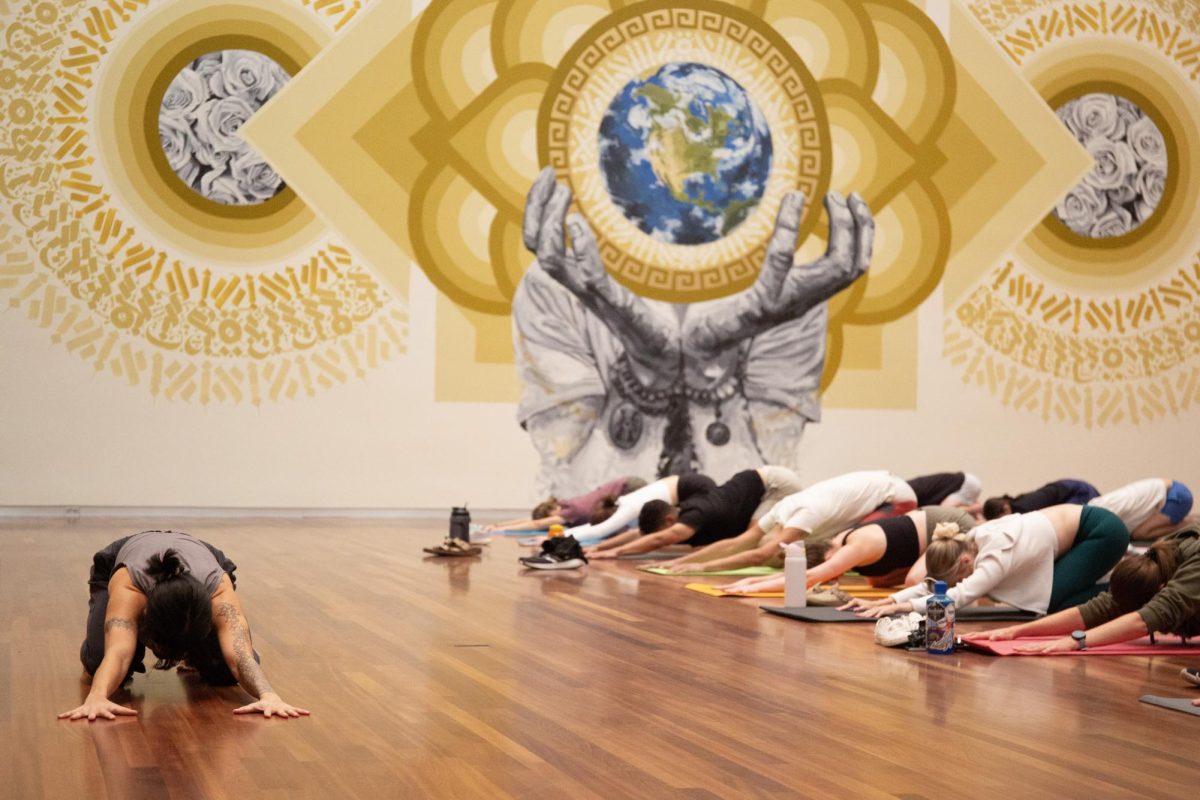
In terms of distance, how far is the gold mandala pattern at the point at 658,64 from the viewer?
35.3ft

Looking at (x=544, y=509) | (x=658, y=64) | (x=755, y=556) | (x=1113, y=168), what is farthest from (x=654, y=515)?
(x=1113, y=168)

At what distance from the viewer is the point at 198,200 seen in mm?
10008

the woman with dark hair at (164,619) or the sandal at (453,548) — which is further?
the sandal at (453,548)

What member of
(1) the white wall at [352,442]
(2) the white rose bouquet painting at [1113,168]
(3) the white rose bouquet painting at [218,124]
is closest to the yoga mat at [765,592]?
(1) the white wall at [352,442]

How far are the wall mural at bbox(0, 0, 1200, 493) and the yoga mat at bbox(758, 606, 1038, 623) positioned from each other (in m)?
5.16

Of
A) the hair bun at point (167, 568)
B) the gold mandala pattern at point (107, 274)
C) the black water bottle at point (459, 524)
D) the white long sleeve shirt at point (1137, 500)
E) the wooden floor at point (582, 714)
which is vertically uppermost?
the gold mandala pattern at point (107, 274)

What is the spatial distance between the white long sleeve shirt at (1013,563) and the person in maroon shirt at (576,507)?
12.4 ft

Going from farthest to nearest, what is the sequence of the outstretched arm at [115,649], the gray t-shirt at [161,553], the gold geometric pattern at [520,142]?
the gold geometric pattern at [520,142] → the gray t-shirt at [161,553] → the outstretched arm at [115,649]

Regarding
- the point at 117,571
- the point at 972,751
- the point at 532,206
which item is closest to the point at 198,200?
the point at 532,206

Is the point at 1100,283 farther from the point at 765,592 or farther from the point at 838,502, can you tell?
the point at 765,592

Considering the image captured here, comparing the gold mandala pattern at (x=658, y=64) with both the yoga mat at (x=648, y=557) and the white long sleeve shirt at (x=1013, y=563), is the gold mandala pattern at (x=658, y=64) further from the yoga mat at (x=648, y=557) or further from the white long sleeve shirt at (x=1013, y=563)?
the white long sleeve shirt at (x=1013, y=563)

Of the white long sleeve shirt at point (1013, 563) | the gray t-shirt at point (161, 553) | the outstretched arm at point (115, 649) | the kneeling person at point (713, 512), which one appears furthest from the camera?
the kneeling person at point (713, 512)

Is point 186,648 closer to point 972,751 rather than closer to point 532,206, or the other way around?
point 972,751

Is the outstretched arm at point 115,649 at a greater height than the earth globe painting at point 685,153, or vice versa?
the earth globe painting at point 685,153
